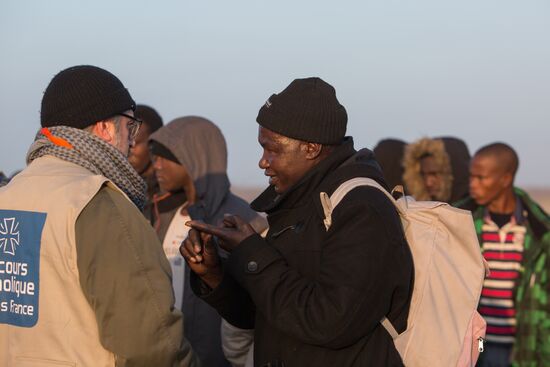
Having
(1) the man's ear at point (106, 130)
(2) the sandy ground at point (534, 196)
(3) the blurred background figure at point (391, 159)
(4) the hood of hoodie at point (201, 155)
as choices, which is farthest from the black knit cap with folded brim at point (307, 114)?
(2) the sandy ground at point (534, 196)

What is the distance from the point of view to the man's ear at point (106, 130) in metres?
3.85

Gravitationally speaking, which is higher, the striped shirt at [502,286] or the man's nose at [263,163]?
the man's nose at [263,163]

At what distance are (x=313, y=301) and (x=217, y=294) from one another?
0.71 meters

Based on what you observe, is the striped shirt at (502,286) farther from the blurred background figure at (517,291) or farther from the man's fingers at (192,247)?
the man's fingers at (192,247)

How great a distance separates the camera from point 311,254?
3740 millimetres

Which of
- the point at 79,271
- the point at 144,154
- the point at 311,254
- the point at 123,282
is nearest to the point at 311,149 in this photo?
the point at 311,254

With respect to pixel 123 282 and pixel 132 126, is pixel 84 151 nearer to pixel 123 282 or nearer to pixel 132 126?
pixel 132 126

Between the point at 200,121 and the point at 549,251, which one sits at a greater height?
the point at 200,121

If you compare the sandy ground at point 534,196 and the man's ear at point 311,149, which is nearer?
the man's ear at point 311,149

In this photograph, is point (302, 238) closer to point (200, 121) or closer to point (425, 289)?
point (425, 289)

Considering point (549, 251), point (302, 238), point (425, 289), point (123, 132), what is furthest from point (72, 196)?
point (549, 251)

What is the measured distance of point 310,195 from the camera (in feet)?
12.7

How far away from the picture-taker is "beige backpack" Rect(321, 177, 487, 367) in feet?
12.1

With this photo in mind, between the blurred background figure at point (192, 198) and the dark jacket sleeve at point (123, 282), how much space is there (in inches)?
95.0
